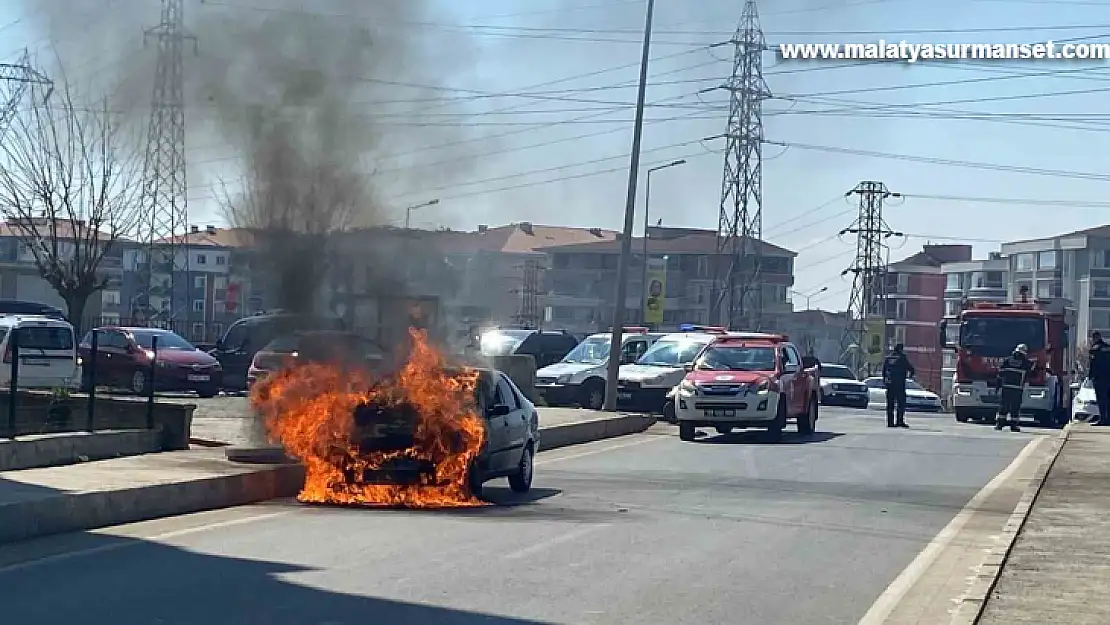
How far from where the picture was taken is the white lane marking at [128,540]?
33.2 ft

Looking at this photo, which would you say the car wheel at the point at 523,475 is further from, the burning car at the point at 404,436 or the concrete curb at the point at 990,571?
the concrete curb at the point at 990,571

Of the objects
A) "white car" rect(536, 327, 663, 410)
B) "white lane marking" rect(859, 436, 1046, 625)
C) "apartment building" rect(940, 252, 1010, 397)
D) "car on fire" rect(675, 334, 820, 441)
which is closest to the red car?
"white car" rect(536, 327, 663, 410)

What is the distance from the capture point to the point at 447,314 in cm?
1916

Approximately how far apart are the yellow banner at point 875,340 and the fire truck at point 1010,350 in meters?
33.2

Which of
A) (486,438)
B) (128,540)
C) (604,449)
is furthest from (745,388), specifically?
(128,540)

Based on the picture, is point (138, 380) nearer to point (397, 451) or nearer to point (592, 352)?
point (592, 352)

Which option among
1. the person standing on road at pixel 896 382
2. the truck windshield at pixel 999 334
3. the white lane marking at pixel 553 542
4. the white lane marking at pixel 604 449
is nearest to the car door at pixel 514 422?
the white lane marking at pixel 553 542

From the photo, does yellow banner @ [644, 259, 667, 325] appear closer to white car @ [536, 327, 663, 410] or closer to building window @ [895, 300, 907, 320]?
white car @ [536, 327, 663, 410]

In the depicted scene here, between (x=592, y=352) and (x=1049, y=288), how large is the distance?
7111 cm

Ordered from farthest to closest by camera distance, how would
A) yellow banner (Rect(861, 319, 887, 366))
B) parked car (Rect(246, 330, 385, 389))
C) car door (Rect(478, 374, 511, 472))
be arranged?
yellow banner (Rect(861, 319, 887, 366))
parked car (Rect(246, 330, 385, 389))
car door (Rect(478, 374, 511, 472))

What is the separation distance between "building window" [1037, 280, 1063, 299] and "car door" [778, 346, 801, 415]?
7084cm

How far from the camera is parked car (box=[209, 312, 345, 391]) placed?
17656mm

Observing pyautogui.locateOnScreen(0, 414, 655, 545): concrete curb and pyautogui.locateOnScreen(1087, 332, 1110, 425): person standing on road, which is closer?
pyautogui.locateOnScreen(0, 414, 655, 545): concrete curb

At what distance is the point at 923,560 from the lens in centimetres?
1173
